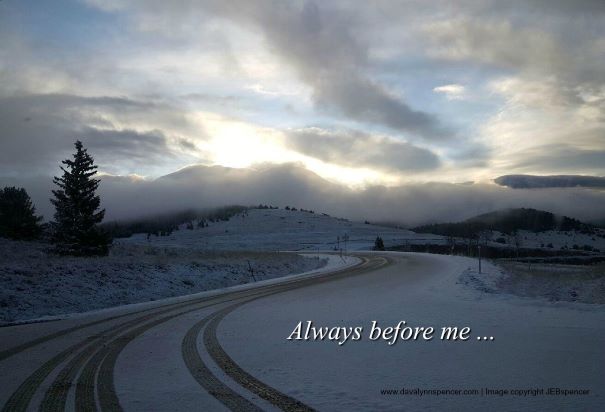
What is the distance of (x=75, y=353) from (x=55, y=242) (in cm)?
2926

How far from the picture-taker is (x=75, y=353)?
29.9 ft

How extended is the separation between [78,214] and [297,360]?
3228 centimetres

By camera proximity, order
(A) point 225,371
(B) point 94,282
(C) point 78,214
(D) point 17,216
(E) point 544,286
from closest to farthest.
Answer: (A) point 225,371
(B) point 94,282
(E) point 544,286
(C) point 78,214
(D) point 17,216

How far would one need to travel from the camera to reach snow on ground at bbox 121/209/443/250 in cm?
11862

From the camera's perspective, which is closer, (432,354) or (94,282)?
(432,354)

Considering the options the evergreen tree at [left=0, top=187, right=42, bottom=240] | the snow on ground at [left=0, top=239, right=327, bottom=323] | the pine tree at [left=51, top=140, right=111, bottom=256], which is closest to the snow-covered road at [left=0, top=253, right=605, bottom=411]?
the snow on ground at [left=0, top=239, right=327, bottom=323]

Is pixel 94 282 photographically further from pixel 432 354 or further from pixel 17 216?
pixel 17 216

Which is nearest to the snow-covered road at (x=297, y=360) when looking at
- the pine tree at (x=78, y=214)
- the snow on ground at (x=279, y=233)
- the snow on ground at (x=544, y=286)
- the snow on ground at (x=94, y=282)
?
the snow on ground at (x=94, y=282)

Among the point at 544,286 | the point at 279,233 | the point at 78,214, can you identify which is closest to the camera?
Answer: the point at 544,286

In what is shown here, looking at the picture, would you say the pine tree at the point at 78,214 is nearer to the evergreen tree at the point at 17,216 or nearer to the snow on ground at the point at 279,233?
the evergreen tree at the point at 17,216

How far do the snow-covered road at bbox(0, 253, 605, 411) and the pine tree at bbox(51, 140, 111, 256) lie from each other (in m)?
22.7

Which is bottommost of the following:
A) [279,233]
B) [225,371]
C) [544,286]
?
[544,286]

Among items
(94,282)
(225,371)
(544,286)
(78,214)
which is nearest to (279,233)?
(78,214)

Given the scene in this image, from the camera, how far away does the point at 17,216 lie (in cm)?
4678
